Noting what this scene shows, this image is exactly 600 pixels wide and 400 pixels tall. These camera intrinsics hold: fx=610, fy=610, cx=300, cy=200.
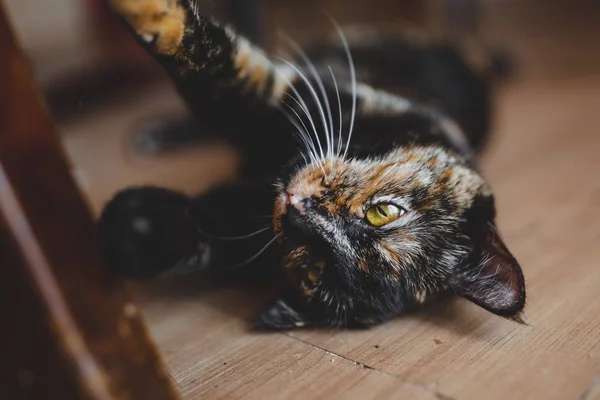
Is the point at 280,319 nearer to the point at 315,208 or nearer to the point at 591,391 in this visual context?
the point at 315,208

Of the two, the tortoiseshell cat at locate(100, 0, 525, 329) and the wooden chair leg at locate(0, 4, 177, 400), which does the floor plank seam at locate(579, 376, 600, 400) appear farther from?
the wooden chair leg at locate(0, 4, 177, 400)

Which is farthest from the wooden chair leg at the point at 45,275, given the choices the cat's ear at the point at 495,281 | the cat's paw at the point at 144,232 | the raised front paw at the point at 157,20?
the cat's ear at the point at 495,281

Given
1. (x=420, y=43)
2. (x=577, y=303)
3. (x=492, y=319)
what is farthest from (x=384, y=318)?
(x=420, y=43)

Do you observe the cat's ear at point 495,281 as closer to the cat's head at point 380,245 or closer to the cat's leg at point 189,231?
the cat's head at point 380,245

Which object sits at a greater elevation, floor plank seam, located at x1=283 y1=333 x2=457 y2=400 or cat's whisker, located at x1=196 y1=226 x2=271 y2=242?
Result: cat's whisker, located at x1=196 y1=226 x2=271 y2=242

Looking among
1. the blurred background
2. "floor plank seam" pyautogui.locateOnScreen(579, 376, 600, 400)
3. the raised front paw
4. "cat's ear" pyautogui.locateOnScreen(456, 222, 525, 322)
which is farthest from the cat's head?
the blurred background

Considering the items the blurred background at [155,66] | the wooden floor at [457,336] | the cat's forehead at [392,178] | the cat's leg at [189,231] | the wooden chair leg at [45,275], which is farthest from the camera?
the blurred background at [155,66]

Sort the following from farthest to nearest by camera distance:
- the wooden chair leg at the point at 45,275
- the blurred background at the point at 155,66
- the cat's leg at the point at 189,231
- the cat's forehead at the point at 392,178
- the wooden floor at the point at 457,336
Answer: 1. the blurred background at the point at 155,66
2. the cat's forehead at the point at 392,178
3. the wooden floor at the point at 457,336
4. the cat's leg at the point at 189,231
5. the wooden chair leg at the point at 45,275
